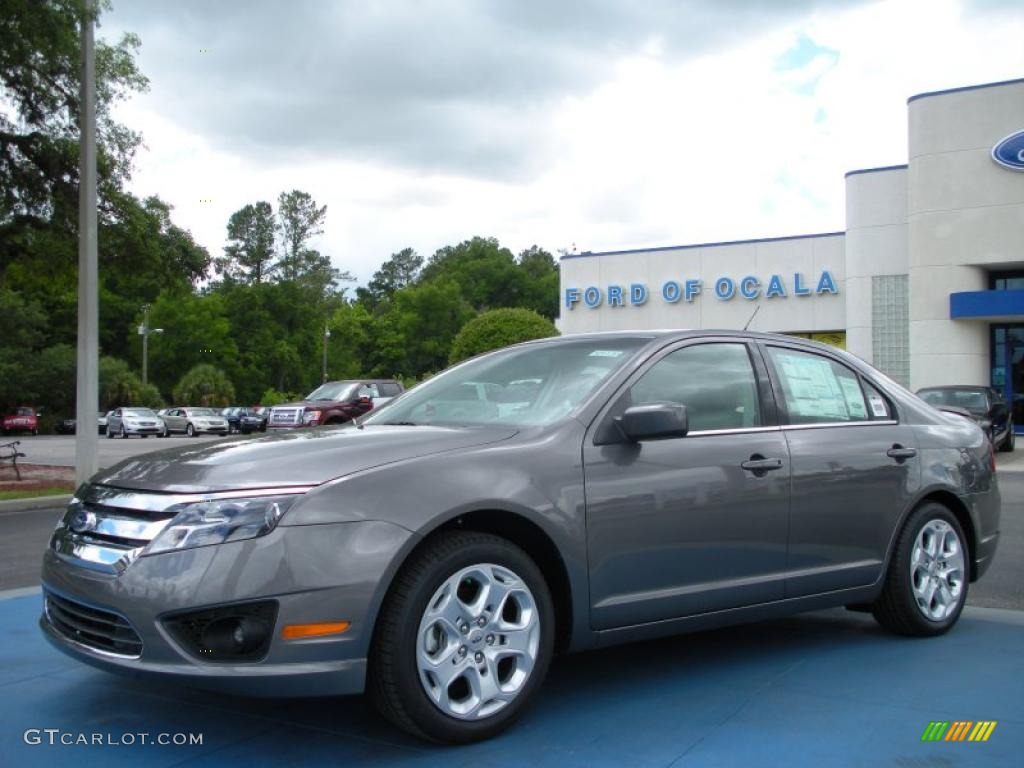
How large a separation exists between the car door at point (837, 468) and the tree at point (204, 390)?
6415 centimetres

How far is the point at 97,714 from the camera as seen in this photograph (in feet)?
13.4

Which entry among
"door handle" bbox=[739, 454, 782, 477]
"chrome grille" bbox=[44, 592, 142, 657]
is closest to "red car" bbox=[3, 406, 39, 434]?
"chrome grille" bbox=[44, 592, 142, 657]

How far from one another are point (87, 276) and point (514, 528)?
1218cm

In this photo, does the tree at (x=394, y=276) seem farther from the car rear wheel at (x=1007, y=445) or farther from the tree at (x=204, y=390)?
the car rear wheel at (x=1007, y=445)

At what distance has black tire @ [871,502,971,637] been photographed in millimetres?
5195

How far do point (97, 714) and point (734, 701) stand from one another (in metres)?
2.55

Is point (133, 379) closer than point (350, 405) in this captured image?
No

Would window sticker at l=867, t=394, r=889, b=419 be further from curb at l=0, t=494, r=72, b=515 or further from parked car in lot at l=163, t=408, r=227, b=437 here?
parked car in lot at l=163, t=408, r=227, b=437

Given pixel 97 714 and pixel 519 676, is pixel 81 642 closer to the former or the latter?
pixel 97 714

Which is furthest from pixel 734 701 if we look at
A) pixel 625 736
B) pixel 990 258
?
pixel 990 258

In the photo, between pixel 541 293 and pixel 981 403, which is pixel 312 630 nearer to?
pixel 981 403

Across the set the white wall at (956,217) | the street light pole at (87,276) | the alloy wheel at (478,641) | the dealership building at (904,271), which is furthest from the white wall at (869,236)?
the alloy wheel at (478,641)

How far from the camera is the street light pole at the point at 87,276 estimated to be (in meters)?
14.3

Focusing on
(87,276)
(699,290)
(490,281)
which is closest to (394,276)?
(490,281)
